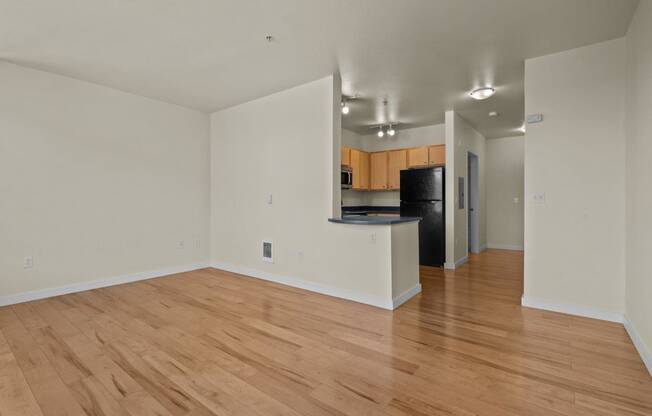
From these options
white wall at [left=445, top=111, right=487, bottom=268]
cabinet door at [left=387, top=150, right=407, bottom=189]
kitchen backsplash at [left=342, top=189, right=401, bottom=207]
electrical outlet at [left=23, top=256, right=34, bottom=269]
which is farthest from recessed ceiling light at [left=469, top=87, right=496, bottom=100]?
electrical outlet at [left=23, top=256, right=34, bottom=269]

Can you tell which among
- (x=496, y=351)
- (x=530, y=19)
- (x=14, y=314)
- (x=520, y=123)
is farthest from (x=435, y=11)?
(x=14, y=314)

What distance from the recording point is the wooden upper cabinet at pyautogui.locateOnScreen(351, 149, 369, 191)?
20.6 feet

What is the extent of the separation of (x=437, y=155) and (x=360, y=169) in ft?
4.94

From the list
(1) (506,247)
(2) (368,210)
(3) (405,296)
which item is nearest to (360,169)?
(2) (368,210)

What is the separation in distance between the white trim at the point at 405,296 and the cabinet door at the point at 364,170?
9.90 ft

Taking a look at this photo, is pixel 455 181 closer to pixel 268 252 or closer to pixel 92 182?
pixel 268 252

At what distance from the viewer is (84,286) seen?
13.4 feet

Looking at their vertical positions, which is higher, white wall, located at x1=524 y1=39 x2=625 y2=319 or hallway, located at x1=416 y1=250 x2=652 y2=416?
white wall, located at x1=524 y1=39 x2=625 y2=319

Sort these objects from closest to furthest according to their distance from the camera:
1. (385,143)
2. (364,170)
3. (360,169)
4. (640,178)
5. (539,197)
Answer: (640,178), (539,197), (360,169), (364,170), (385,143)

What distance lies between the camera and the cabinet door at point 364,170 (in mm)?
6527

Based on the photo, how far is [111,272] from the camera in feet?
14.3

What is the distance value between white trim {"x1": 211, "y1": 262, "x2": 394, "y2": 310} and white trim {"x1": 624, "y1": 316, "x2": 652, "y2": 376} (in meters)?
1.91

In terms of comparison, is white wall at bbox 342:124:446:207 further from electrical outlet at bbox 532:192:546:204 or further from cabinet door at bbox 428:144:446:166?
electrical outlet at bbox 532:192:546:204

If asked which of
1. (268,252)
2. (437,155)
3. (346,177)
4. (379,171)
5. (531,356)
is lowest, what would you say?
(531,356)
